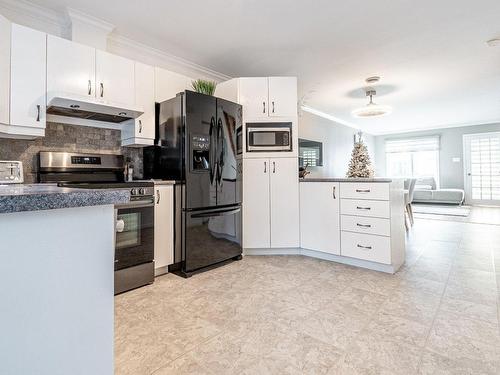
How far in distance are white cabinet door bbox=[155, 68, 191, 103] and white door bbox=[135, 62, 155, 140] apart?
6cm

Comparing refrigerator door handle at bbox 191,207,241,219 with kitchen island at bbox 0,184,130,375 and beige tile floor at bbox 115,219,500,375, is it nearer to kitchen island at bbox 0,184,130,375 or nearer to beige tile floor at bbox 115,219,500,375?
beige tile floor at bbox 115,219,500,375

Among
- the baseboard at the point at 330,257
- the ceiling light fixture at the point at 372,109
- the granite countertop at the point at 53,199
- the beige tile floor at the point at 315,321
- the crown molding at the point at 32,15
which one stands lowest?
the beige tile floor at the point at 315,321

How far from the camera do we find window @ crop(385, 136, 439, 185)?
8.44 metres

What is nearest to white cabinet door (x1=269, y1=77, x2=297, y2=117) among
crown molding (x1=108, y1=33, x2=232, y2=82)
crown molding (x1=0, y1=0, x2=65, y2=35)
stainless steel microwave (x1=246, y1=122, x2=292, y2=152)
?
stainless steel microwave (x1=246, y1=122, x2=292, y2=152)

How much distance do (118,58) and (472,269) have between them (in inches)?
153

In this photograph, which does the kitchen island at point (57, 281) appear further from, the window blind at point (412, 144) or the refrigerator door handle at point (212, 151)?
the window blind at point (412, 144)

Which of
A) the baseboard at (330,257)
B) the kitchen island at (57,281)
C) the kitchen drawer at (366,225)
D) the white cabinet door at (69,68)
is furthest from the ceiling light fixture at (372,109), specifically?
the kitchen island at (57,281)

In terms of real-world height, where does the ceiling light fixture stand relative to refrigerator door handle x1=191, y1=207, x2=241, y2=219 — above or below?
above

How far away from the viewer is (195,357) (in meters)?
1.33

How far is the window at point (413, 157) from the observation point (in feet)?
27.7

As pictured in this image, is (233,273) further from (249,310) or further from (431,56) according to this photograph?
(431,56)

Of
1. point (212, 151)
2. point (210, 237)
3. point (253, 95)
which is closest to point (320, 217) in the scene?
point (210, 237)

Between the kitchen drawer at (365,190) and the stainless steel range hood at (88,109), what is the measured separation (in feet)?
6.99

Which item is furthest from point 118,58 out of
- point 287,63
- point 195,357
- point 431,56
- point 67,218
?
point 431,56
